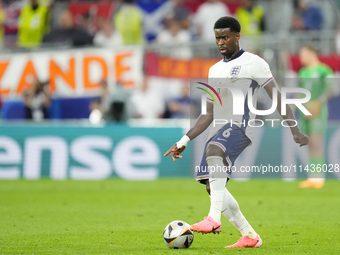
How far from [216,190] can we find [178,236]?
630mm

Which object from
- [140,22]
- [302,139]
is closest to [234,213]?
[302,139]

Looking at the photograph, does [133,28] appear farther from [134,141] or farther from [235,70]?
[235,70]

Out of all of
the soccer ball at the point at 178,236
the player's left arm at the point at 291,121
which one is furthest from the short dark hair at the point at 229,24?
the soccer ball at the point at 178,236

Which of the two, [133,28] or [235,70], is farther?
[133,28]

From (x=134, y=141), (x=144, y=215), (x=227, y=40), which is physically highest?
(x=227, y=40)

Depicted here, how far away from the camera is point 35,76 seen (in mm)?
15398

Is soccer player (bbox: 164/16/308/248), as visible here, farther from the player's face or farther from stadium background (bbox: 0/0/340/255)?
stadium background (bbox: 0/0/340/255)

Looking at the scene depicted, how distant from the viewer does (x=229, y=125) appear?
5.93 meters

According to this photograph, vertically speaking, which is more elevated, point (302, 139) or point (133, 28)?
point (133, 28)

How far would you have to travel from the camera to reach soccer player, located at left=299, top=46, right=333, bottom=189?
40.7 feet

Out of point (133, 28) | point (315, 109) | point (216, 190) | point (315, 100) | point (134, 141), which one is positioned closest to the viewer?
point (216, 190)

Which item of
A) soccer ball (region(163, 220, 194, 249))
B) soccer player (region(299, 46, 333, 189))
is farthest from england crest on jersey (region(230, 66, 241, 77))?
soccer player (region(299, 46, 333, 189))

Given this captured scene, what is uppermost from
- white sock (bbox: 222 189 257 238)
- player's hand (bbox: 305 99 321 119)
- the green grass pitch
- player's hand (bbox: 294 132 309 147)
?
player's hand (bbox: 294 132 309 147)

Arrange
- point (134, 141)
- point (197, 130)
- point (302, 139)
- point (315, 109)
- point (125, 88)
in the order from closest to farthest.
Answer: point (302, 139)
point (197, 130)
point (315, 109)
point (134, 141)
point (125, 88)
